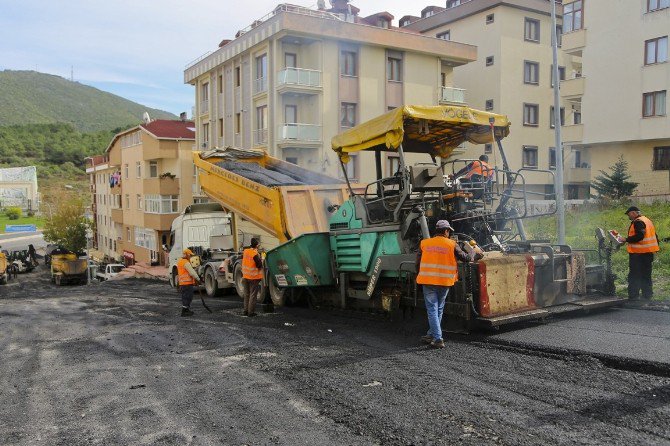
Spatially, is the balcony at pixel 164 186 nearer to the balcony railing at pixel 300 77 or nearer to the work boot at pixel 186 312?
the balcony railing at pixel 300 77

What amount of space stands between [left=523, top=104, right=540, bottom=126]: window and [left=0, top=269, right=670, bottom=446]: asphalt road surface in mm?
27541

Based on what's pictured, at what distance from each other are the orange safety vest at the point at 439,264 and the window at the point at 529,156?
96.0 feet

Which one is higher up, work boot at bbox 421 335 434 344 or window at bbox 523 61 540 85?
window at bbox 523 61 540 85

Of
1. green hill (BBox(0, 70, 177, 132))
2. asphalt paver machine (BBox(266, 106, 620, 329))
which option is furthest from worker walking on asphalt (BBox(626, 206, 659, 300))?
green hill (BBox(0, 70, 177, 132))

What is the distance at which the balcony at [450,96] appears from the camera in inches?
1232

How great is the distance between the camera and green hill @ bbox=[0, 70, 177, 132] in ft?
531

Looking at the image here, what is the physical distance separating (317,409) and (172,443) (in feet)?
3.96

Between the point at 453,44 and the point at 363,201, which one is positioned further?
the point at 453,44

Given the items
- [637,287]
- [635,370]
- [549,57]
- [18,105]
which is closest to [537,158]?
[549,57]

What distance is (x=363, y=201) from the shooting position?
28.9 ft

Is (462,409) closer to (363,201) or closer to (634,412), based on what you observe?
(634,412)

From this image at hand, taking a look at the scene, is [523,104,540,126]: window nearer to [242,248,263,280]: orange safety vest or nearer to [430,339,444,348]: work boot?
[242,248,263,280]: orange safety vest

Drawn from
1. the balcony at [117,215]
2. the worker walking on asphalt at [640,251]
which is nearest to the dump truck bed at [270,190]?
the worker walking on asphalt at [640,251]

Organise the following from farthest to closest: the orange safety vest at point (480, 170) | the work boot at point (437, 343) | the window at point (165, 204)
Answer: the window at point (165, 204) < the orange safety vest at point (480, 170) < the work boot at point (437, 343)
